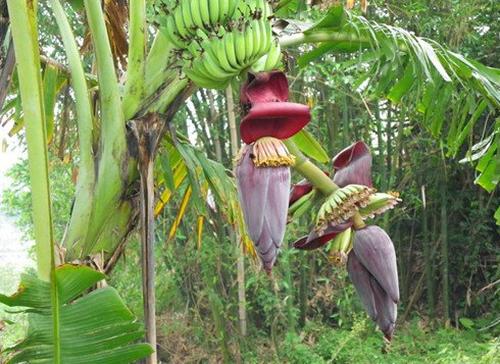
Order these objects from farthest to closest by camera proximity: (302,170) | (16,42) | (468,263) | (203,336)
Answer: (468,263)
(203,336)
(302,170)
(16,42)

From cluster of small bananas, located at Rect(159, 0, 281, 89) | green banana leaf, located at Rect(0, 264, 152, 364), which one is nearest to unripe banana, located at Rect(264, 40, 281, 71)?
cluster of small bananas, located at Rect(159, 0, 281, 89)

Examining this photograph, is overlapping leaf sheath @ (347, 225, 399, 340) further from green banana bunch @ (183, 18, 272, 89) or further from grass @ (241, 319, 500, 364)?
grass @ (241, 319, 500, 364)

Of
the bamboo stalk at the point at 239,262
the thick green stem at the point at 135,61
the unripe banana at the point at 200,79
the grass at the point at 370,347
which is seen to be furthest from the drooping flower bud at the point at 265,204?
the grass at the point at 370,347

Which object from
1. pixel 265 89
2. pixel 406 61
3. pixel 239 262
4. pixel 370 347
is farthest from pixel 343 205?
pixel 370 347

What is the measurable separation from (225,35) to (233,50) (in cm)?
2

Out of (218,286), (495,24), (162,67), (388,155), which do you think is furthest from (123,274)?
(162,67)

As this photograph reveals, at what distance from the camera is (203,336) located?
8.44 ft

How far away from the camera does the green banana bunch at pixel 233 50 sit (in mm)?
613

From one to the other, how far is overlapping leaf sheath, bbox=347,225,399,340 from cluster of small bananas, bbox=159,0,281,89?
0.20m

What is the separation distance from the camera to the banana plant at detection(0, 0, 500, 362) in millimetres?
616

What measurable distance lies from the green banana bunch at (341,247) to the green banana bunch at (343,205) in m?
0.02

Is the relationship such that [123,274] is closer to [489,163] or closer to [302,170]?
[489,163]

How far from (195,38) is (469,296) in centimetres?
250

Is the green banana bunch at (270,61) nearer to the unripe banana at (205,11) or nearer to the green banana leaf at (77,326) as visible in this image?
the unripe banana at (205,11)
